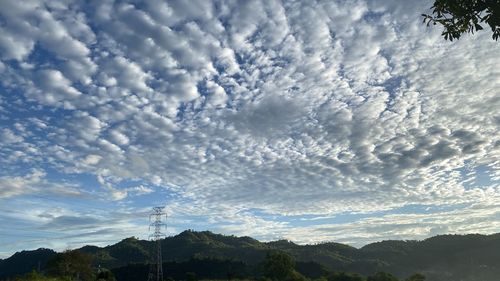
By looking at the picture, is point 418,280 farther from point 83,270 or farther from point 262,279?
point 83,270

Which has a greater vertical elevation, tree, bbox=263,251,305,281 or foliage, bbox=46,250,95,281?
foliage, bbox=46,250,95,281

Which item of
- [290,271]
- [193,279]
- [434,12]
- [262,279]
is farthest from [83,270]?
[434,12]

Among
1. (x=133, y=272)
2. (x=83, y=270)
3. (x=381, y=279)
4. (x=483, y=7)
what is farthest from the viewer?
(x=133, y=272)

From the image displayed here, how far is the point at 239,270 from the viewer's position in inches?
7584

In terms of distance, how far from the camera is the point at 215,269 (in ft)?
642

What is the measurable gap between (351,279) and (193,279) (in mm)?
48647

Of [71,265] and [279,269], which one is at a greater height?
[71,265]

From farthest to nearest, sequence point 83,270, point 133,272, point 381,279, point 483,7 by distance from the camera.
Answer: point 133,272, point 83,270, point 381,279, point 483,7

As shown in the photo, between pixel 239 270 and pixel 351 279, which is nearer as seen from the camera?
pixel 351 279

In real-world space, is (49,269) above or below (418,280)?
above

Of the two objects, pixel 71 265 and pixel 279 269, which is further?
pixel 279 269

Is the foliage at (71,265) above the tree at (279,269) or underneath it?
above

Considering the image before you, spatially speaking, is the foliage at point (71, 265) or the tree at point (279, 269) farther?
the tree at point (279, 269)

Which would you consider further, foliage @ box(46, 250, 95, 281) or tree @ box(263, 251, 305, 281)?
tree @ box(263, 251, 305, 281)
